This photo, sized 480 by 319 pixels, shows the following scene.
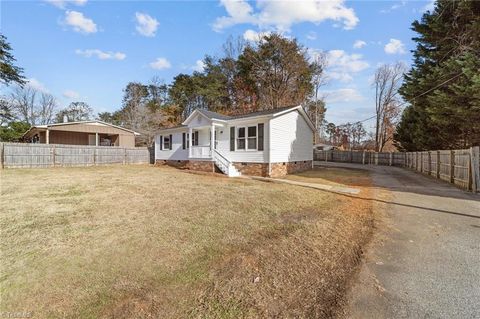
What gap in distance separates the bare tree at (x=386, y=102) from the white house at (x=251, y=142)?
2246cm

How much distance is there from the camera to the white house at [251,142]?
14.7 metres

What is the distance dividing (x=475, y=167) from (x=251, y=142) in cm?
1031

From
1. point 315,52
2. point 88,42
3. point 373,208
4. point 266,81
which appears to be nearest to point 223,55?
point 266,81

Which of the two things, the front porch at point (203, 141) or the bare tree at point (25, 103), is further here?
the bare tree at point (25, 103)

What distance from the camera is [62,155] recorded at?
18578mm

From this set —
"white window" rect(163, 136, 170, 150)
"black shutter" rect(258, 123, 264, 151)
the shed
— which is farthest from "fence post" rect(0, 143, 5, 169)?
"black shutter" rect(258, 123, 264, 151)

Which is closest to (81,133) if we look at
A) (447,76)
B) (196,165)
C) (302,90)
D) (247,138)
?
(196,165)

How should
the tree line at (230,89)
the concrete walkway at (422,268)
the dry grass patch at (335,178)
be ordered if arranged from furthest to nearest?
the tree line at (230,89)
the dry grass patch at (335,178)
the concrete walkway at (422,268)

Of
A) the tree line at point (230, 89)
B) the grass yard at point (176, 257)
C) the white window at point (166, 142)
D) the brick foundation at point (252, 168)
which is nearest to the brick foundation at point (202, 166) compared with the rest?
the brick foundation at point (252, 168)

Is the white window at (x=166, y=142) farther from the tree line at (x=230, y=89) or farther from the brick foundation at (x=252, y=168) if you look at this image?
the tree line at (x=230, y=89)

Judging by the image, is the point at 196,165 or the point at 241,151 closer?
the point at 241,151

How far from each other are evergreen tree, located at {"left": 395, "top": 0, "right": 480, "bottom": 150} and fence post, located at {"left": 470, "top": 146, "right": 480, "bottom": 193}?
2.65 meters

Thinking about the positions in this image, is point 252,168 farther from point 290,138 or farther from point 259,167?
point 290,138

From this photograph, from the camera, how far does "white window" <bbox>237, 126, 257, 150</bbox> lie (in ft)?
49.8
